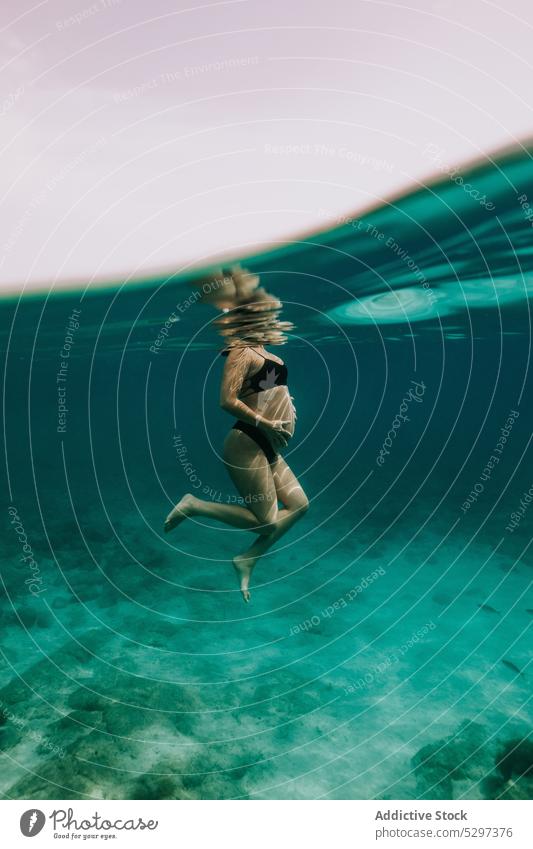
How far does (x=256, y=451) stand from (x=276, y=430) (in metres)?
0.43

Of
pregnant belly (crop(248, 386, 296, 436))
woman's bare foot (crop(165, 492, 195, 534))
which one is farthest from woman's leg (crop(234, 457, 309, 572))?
woman's bare foot (crop(165, 492, 195, 534))

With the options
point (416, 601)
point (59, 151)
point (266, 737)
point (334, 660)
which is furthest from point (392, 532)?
point (59, 151)

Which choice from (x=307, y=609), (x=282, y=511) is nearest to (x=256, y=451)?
(x=282, y=511)

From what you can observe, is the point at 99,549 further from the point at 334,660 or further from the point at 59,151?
the point at 59,151

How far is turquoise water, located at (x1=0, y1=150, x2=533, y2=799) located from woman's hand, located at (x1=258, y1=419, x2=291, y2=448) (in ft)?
13.6

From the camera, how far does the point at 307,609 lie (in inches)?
440

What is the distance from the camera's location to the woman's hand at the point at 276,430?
4738mm

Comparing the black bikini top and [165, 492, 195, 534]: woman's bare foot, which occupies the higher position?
the black bikini top

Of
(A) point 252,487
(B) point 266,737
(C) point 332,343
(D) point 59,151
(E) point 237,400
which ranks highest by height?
(C) point 332,343

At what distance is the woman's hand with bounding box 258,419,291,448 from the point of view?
474 centimetres

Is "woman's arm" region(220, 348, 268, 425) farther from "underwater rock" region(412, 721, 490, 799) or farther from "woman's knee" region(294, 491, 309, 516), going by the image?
"underwater rock" region(412, 721, 490, 799)

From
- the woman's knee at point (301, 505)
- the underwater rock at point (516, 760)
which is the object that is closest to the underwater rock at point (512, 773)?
the underwater rock at point (516, 760)

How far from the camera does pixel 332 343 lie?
83.4 feet

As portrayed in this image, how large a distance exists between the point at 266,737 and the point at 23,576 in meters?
7.80
